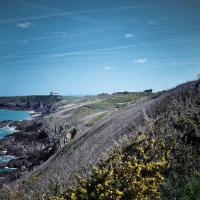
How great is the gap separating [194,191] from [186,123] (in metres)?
4.98

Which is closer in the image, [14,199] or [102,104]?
[14,199]

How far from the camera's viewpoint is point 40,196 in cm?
1175

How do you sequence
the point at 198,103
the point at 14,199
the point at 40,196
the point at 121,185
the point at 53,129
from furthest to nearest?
the point at 53,129, the point at 198,103, the point at 14,199, the point at 40,196, the point at 121,185

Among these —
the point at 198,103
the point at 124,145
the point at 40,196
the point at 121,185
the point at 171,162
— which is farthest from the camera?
the point at 198,103

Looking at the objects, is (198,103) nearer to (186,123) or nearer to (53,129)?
(186,123)

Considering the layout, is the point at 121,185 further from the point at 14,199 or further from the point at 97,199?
the point at 14,199

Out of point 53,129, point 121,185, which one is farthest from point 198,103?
point 53,129

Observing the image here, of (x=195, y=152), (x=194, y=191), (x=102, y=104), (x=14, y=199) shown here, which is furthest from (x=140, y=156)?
(x=102, y=104)

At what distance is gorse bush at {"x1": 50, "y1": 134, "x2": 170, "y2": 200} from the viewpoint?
9277 mm

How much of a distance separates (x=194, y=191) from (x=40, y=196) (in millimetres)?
5517

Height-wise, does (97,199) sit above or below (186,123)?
below

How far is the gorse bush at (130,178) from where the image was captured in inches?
365

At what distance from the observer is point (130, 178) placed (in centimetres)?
962

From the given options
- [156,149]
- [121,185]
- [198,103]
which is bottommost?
[121,185]
